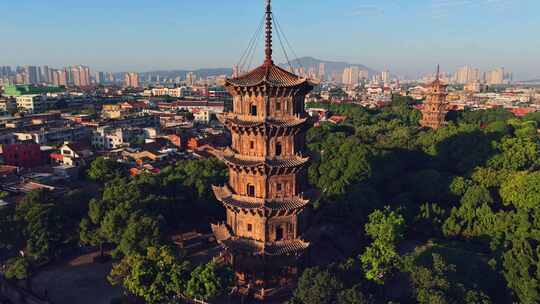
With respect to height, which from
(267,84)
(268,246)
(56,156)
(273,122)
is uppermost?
(267,84)

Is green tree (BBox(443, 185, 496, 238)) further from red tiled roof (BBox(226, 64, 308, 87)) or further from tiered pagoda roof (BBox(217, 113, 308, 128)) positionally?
red tiled roof (BBox(226, 64, 308, 87))

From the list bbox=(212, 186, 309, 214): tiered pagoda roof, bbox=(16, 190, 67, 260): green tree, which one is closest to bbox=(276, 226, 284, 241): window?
bbox=(212, 186, 309, 214): tiered pagoda roof

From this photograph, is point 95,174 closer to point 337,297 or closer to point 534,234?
point 337,297

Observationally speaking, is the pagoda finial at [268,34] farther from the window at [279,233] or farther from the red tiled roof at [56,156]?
the red tiled roof at [56,156]

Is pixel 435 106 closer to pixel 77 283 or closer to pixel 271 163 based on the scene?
pixel 271 163

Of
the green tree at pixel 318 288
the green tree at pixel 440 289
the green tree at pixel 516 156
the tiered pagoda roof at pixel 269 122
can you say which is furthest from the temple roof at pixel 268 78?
the green tree at pixel 516 156

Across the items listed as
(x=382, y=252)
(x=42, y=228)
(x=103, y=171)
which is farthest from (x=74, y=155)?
(x=382, y=252)
